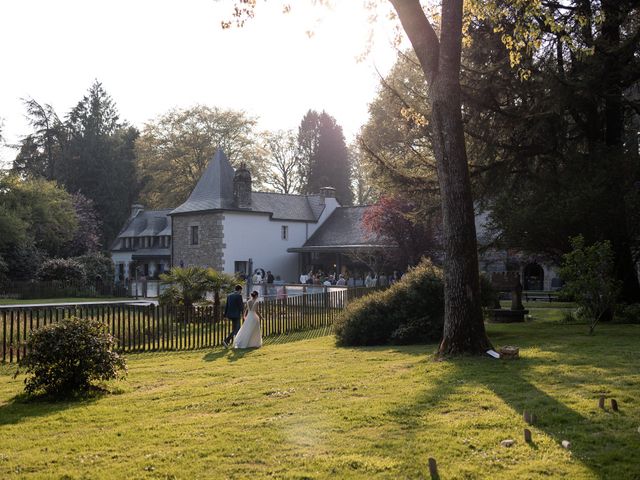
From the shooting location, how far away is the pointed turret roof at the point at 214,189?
144 feet

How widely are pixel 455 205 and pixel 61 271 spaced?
122 feet

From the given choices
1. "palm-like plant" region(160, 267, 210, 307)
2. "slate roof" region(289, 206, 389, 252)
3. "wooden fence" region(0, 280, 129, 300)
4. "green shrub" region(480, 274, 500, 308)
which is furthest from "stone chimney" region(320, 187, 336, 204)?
"green shrub" region(480, 274, 500, 308)

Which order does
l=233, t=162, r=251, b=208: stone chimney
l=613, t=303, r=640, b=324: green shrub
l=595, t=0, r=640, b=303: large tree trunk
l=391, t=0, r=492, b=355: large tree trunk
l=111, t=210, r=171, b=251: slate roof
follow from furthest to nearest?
l=111, t=210, r=171, b=251: slate roof → l=233, t=162, r=251, b=208: stone chimney → l=613, t=303, r=640, b=324: green shrub → l=595, t=0, r=640, b=303: large tree trunk → l=391, t=0, r=492, b=355: large tree trunk

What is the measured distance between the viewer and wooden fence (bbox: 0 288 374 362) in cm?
1432

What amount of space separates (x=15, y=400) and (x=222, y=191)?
35899 millimetres

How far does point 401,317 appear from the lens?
15594 mm

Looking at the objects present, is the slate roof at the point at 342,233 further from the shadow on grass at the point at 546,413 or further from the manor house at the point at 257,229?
the shadow on grass at the point at 546,413

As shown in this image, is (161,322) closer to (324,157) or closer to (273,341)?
(273,341)

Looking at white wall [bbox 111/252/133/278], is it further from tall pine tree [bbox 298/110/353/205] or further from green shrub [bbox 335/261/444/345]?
green shrub [bbox 335/261/444/345]

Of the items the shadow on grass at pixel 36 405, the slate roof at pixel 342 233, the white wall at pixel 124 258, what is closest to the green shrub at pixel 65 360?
the shadow on grass at pixel 36 405

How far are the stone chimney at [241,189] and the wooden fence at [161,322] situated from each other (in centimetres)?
2367

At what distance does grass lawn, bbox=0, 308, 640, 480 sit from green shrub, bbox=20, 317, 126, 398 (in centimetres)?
39

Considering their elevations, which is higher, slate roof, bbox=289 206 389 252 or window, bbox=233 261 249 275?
slate roof, bbox=289 206 389 252

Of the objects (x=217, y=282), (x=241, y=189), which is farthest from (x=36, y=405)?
(x=241, y=189)
